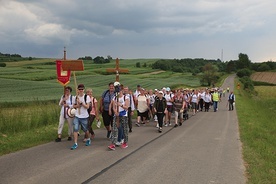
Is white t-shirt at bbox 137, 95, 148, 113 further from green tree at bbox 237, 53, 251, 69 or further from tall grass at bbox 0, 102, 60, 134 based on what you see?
green tree at bbox 237, 53, 251, 69

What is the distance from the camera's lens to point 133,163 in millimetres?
8203

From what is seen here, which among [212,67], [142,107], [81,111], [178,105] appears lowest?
[142,107]

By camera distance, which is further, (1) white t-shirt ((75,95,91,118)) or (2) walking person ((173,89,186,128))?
(2) walking person ((173,89,186,128))

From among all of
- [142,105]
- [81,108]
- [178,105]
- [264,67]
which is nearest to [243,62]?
[264,67]

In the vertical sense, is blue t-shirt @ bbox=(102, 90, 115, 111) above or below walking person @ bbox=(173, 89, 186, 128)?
above

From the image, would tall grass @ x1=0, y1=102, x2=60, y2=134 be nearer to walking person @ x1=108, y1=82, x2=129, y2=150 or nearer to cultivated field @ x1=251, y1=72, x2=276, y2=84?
walking person @ x1=108, y1=82, x2=129, y2=150

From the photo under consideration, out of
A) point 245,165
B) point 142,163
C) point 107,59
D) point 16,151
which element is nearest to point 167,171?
point 142,163

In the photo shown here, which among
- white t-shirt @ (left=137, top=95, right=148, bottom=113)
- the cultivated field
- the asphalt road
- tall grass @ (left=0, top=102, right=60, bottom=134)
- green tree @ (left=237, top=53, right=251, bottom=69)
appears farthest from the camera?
green tree @ (left=237, top=53, right=251, bottom=69)

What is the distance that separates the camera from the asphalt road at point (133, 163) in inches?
269

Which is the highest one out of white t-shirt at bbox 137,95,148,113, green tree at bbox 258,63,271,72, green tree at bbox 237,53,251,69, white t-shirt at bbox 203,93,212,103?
green tree at bbox 237,53,251,69

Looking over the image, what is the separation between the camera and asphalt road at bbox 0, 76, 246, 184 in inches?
269

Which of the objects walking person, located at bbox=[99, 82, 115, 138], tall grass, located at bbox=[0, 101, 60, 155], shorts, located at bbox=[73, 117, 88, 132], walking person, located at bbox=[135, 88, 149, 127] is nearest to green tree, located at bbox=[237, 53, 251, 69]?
walking person, located at bbox=[135, 88, 149, 127]

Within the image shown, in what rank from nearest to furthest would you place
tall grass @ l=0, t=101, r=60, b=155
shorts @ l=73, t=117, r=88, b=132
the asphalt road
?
the asphalt road
shorts @ l=73, t=117, r=88, b=132
tall grass @ l=0, t=101, r=60, b=155

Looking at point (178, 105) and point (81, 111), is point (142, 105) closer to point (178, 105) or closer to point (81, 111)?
point (178, 105)
